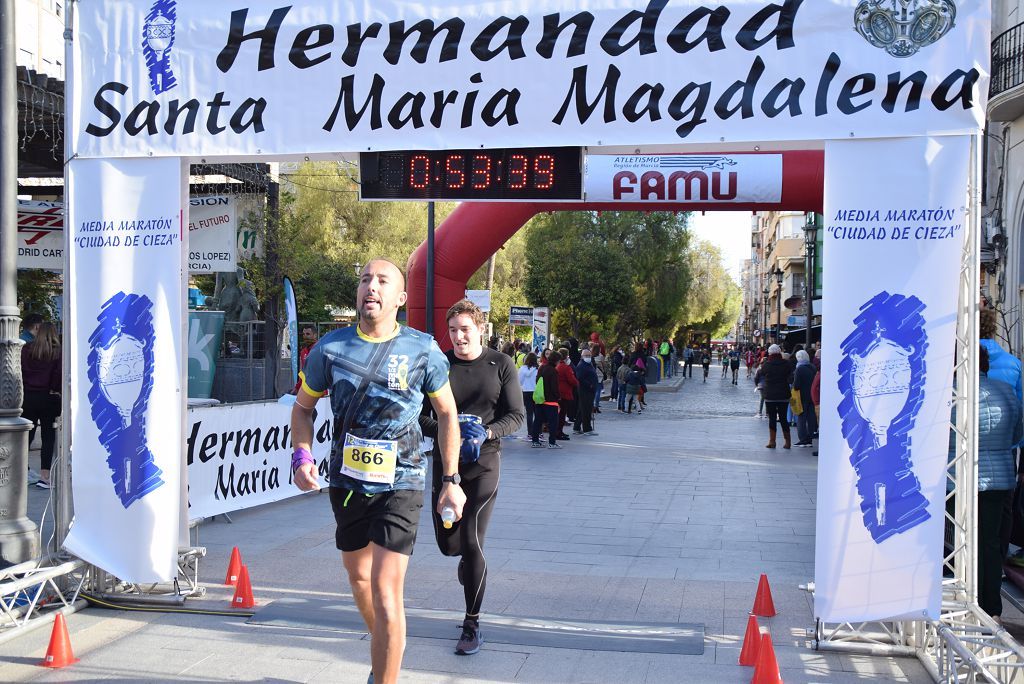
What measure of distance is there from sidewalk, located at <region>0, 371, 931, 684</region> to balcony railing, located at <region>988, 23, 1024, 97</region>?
285 inches

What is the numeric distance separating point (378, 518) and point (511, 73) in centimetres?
285

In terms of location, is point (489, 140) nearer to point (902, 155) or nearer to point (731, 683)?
point (902, 155)

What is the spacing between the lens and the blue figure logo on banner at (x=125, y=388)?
6160 millimetres

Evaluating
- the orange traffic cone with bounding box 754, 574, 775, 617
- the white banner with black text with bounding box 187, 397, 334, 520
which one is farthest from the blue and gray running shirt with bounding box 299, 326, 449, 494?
the white banner with black text with bounding box 187, 397, 334, 520

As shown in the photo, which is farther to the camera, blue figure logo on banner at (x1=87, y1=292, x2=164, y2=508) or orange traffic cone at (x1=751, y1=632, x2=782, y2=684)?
blue figure logo on banner at (x1=87, y1=292, x2=164, y2=508)

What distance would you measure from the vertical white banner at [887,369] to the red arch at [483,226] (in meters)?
6.18

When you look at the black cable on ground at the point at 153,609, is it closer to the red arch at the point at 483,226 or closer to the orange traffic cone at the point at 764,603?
the orange traffic cone at the point at 764,603

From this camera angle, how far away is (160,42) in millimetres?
6223

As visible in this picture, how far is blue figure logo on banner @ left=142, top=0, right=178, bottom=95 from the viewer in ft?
20.4

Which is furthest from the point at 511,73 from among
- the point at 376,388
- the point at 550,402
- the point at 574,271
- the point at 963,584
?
the point at 574,271

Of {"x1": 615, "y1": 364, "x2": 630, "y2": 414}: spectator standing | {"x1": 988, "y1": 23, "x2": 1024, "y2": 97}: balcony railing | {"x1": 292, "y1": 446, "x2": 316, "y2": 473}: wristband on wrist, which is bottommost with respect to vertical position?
{"x1": 615, "y1": 364, "x2": 630, "y2": 414}: spectator standing

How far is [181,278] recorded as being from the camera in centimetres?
618

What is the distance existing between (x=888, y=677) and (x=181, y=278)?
4662 millimetres

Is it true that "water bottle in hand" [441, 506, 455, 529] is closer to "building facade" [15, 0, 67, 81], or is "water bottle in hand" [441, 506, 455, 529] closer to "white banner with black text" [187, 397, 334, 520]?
"white banner with black text" [187, 397, 334, 520]
